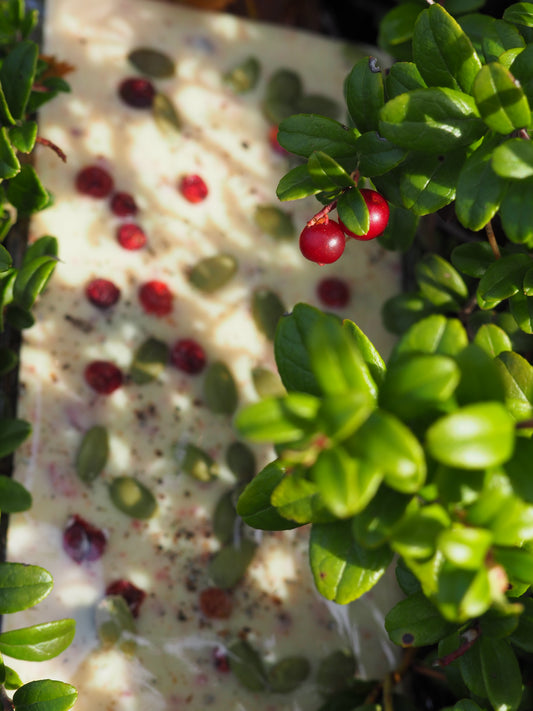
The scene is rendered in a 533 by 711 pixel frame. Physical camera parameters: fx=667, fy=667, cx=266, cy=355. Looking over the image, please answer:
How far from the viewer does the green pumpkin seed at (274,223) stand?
165 centimetres

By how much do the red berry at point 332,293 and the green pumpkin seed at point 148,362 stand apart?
16.2 inches

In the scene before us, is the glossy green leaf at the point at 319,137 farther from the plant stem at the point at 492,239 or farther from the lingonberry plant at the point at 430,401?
the plant stem at the point at 492,239

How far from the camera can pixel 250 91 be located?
173 centimetres

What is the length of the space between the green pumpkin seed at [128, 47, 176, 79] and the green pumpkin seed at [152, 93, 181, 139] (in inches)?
2.4

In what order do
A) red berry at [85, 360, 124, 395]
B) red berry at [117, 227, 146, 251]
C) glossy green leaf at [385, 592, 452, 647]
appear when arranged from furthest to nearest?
red berry at [117, 227, 146, 251], red berry at [85, 360, 124, 395], glossy green leaf at [385, 592, 452, 647]

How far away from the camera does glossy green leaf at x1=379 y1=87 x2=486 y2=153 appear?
2.93ft

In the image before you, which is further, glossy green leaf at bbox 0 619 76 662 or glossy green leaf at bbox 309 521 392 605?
glossy green leaf at bbox 0 619 76 662

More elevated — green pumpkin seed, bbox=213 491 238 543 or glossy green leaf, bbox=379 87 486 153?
glossy green leaf, bbox=379 87 486 153

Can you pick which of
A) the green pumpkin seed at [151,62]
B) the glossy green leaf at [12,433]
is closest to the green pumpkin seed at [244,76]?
the green pumpkin seed at [151,62]

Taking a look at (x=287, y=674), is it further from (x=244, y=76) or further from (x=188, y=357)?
(x=244, y=76)

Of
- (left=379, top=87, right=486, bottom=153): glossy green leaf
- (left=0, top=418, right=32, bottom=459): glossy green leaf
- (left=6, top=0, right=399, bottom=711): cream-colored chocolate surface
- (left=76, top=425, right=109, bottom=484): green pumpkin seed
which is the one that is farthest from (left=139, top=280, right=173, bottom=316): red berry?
(left=379, top=87, right=486, bottom=153): glossy green leaf

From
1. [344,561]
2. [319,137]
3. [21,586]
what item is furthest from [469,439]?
[21,586]

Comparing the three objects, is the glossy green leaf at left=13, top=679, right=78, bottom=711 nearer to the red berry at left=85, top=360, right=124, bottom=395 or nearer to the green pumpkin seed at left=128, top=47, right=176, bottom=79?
→ the red berry at left=85, top=360, right=124, bottom=395

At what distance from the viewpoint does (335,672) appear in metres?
1.38
